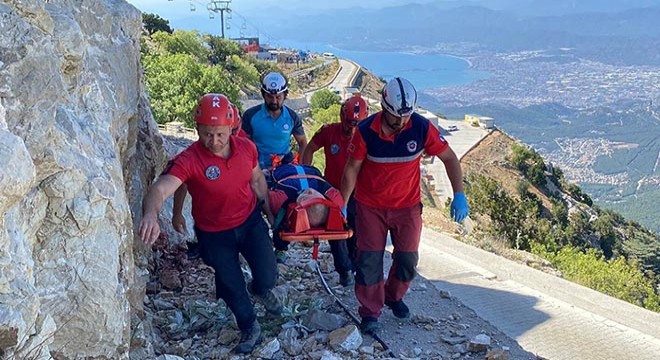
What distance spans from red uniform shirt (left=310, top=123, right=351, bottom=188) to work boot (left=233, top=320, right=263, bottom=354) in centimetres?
190

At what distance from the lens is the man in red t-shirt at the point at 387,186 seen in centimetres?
549

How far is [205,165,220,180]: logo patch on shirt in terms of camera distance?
15.7 ft

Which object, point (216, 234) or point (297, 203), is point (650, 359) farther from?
point (216, 234)

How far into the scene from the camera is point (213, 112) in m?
4.62

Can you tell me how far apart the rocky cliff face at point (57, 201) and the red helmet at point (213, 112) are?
598 millimetres

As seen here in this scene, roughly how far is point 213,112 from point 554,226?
33494mm

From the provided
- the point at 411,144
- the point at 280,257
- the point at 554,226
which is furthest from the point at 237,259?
the point at 554,226

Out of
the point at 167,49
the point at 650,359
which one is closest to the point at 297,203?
the point at 650,359

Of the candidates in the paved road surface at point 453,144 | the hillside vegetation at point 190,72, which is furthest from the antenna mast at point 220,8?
the paved road surface at point 453,144

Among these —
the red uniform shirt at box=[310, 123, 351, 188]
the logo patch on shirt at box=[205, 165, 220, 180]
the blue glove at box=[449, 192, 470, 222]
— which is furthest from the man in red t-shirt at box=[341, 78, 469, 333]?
the logo patch on shirt at box=[205, 165, 220, 180]

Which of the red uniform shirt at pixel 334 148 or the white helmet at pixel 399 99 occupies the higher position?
the white helmet at pixel 399 99

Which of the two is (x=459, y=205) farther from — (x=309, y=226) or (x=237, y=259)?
(x=237, y=259)

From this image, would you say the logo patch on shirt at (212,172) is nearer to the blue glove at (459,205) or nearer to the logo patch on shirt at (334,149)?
the logo patch on shirt at (334,149)

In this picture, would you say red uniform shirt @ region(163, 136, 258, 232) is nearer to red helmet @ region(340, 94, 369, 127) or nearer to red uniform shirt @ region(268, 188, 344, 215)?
red uniform shirt @ region(268, 188, 344, 215)
